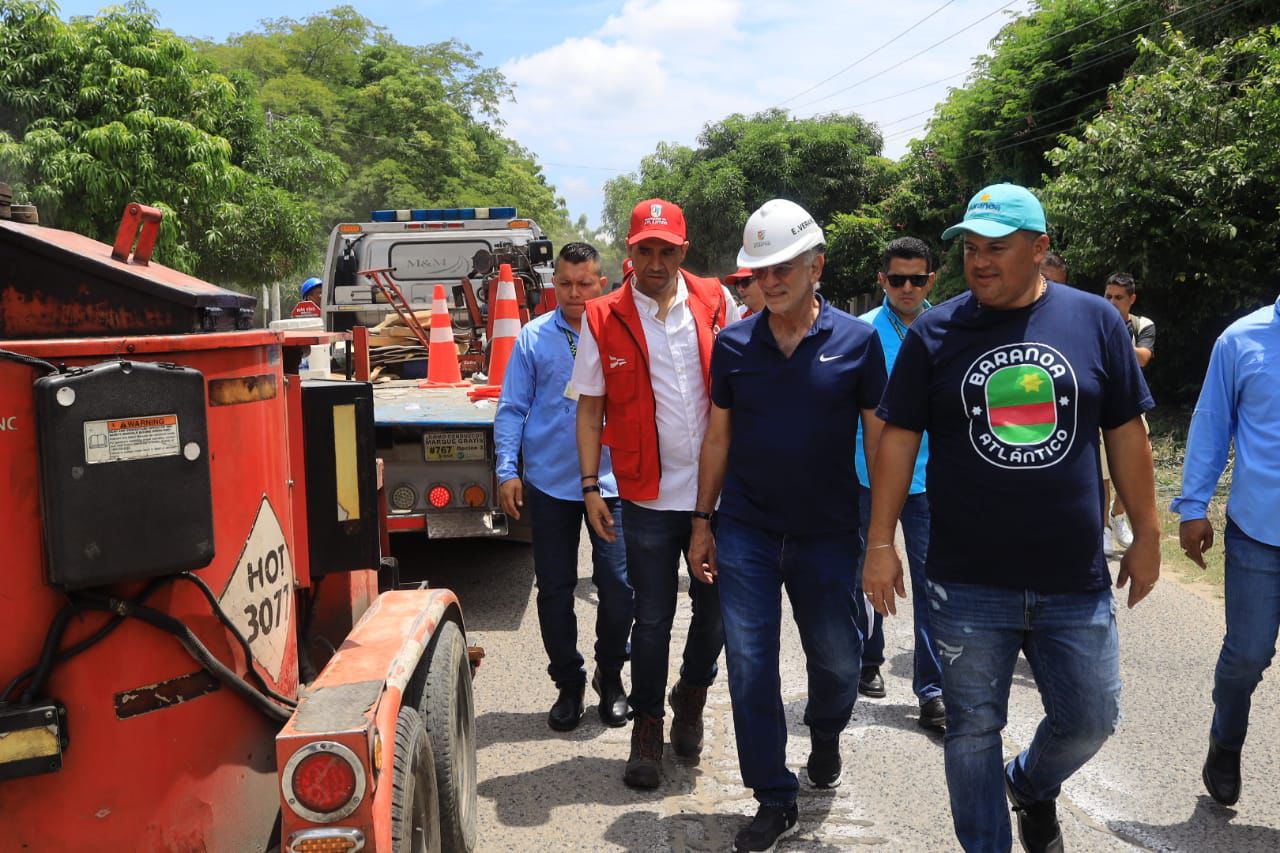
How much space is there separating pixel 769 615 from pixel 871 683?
5.28 ft

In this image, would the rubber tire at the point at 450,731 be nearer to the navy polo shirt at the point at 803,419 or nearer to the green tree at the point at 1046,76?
the navy polo shirt at the point at 803,419

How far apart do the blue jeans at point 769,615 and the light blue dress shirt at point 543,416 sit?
1182 millimetres

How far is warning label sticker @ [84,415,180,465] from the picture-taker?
2.12 m

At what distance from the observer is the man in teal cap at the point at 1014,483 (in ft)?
10.3

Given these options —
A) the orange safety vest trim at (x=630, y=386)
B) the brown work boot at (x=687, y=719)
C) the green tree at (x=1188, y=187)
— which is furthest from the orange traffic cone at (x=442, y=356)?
the green tree at (x=1188, y=187)

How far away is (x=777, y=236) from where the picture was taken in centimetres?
378

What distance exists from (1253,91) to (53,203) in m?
14.6

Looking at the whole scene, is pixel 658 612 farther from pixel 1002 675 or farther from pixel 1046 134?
pixel 1046 134

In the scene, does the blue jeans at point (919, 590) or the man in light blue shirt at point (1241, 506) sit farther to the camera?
the blue jeans at point (919, 590)

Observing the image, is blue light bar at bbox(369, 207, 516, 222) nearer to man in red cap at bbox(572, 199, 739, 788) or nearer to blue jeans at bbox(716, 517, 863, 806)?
man in red cap at bbox(572, 199, 739, 788)

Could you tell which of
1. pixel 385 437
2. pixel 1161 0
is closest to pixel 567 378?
pixel 385 437

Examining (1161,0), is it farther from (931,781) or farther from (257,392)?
(257,392)

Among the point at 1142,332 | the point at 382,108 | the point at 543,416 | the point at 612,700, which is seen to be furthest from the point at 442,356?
the point at 382,108

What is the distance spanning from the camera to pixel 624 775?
4.40m
